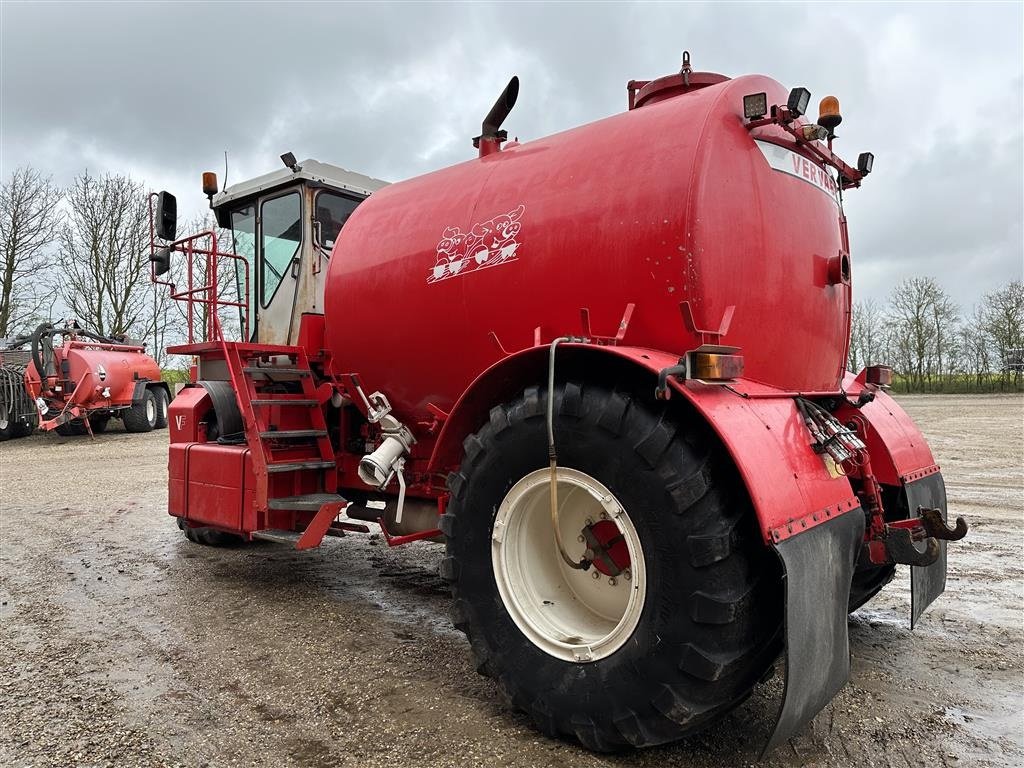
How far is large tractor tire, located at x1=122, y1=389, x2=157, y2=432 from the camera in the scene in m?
17.8

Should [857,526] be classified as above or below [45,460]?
above

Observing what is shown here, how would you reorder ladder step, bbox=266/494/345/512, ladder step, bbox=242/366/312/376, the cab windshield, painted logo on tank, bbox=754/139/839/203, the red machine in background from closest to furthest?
painted logo on tank, bbox=754/139/839/203, ladder step, bbox=266/494/345/512, ladder step, bbox=242/366/312/376, the cab windshield, the red machine in background

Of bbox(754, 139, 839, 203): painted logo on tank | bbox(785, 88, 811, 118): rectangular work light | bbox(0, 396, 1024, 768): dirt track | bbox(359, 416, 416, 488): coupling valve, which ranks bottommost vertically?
bbox(0, 396, 1024, 768): dirt track

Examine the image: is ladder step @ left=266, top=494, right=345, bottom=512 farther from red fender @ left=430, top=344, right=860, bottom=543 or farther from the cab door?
red fender @ left=430, top=344, right=860, bottom=543

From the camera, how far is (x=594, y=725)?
8.26ft

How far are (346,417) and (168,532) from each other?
3326 mm

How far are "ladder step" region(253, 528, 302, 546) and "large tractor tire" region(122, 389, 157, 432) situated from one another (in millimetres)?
15344

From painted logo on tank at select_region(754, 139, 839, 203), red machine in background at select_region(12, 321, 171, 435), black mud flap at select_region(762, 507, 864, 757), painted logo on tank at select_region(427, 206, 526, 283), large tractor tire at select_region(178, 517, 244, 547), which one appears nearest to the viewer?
black mud flap at select_region(762, 507, 864, 757)

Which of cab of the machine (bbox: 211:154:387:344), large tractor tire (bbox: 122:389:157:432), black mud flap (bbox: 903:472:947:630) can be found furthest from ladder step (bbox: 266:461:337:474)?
large tractor tire (bbox: 122:389:157:432)

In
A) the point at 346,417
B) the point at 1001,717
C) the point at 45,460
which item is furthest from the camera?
the point at 45,460

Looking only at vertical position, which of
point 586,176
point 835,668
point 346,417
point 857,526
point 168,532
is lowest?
point 168,532

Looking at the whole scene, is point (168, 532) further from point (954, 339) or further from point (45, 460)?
point (954, 339)

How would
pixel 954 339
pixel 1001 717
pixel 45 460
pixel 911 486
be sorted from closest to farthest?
pixel 1001 717 → pixel 911 486 → pixel 45 460 → pixel 954 339

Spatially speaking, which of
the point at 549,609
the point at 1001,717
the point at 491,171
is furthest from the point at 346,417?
the point at 1001,717
